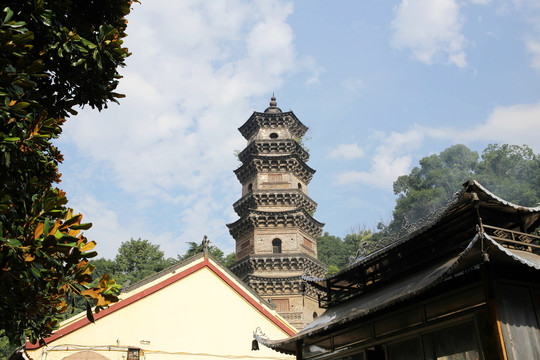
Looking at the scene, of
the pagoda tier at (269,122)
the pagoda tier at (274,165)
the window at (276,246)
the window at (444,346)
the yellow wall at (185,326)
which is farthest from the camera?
the pagoda tier at (269,122)

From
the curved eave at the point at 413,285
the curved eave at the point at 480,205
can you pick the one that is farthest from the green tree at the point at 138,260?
the curved eave at the point at 480,205

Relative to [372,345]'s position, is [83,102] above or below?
above

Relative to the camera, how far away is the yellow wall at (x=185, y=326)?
1580 centimetres

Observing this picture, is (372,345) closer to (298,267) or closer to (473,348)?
(473,348)

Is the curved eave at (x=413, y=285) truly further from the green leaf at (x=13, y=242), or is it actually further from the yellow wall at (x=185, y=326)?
the green leaf at (x=13, y=242)

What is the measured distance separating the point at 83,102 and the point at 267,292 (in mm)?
22732

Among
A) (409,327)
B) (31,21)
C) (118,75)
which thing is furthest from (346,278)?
(31,21)

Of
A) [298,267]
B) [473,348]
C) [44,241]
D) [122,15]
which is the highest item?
[298,267]

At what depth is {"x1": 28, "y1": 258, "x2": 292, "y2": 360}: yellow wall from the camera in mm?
15797

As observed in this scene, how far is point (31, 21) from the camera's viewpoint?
515cm

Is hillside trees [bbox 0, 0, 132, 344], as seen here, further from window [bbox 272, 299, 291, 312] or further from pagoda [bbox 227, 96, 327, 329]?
window [bbox 272, 299, 291, 312]

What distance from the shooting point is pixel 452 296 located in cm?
874

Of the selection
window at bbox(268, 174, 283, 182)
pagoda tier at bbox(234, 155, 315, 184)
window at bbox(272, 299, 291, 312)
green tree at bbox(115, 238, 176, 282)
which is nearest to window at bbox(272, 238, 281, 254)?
window at bbox(272, 299, 291, 312)

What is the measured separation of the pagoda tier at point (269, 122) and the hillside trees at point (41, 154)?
90.4 ft
